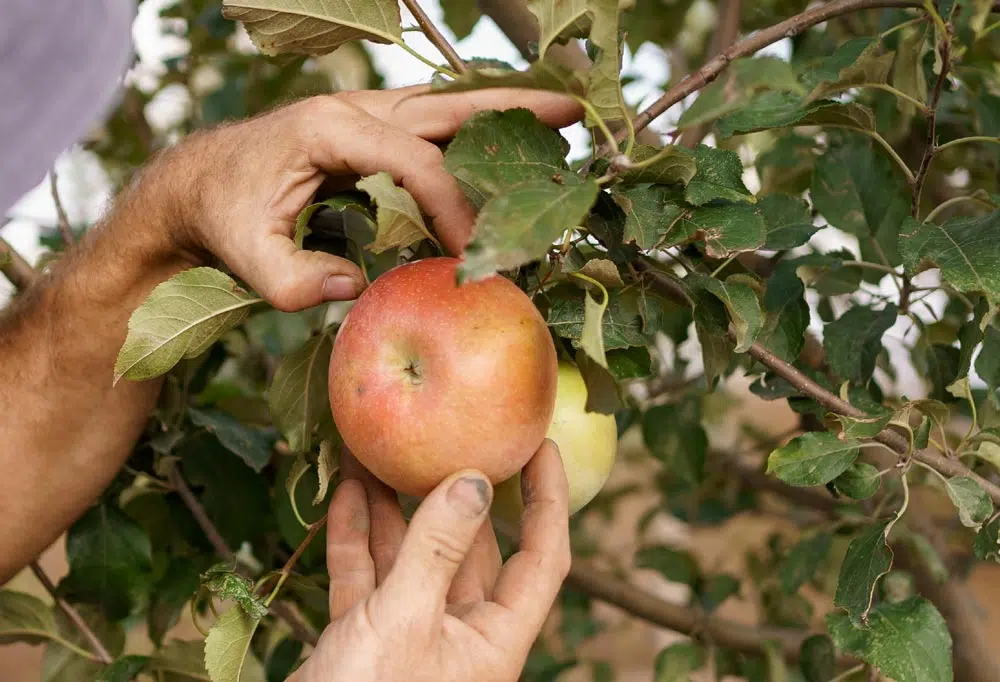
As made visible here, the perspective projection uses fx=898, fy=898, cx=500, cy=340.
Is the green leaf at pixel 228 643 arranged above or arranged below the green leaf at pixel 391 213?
below

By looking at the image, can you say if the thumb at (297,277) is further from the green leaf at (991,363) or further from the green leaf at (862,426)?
the green leaf at (991,363)

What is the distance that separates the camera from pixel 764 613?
5.35 ft

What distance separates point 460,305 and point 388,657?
23cm

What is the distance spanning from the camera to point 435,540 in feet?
1.83

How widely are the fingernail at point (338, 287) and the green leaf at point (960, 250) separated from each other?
0.40 metres

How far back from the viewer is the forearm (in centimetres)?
86

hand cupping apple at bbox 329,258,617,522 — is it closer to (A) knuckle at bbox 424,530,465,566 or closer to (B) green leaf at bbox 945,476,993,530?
(A) knuckle at bbox 424,530,465,566

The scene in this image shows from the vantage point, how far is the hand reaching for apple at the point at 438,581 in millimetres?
560

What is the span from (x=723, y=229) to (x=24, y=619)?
32.3 inches

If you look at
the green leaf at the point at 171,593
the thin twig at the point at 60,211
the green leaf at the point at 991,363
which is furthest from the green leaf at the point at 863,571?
the thin twig at the point at 60,211

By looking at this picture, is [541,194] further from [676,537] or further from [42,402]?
[676,537]

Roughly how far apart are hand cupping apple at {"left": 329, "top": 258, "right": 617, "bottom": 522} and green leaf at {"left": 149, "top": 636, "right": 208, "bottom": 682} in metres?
0.40

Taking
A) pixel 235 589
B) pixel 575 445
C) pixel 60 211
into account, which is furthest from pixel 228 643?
pixel 60 211

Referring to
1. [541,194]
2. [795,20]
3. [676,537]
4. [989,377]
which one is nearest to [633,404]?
[989,377]
